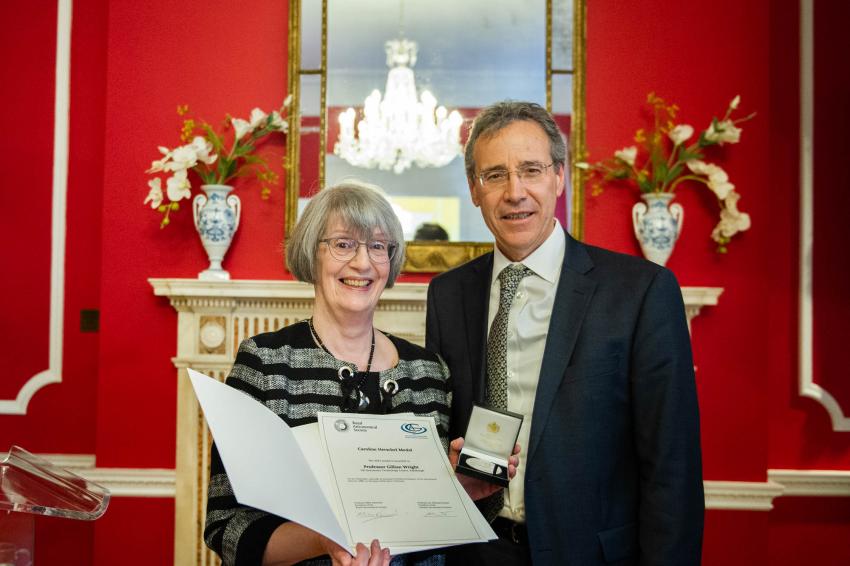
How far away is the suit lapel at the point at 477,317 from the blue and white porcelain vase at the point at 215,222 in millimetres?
1450

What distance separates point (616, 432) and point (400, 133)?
1899 millimetres

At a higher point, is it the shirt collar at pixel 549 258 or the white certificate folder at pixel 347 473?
the shirt collar at pixel 549 258

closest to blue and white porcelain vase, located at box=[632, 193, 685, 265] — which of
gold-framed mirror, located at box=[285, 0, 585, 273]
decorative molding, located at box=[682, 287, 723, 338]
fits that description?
decorative molding, located at box=[682, 287, 723, 338]

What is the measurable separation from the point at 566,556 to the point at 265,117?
2.16 m

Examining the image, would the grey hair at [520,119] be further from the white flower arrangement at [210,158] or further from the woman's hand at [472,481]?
the white flower arrangement at [210,158]

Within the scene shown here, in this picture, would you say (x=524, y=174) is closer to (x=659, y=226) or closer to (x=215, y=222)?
(x=659, y=226)

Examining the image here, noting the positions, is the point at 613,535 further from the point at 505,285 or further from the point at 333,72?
the point at 333,72

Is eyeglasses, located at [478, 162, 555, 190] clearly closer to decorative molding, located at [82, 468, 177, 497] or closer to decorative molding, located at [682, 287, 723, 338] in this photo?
decorative molding, located at [682, 287, 723, 338]

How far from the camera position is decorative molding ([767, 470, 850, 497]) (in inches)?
124

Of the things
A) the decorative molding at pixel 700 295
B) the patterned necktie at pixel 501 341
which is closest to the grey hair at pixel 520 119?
the patterned necktie at pixel 501 341

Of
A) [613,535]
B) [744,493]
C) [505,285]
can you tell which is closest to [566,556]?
[613,535]

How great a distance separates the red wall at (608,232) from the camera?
3.03 meters

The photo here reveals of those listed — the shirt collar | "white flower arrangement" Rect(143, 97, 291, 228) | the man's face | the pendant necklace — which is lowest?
the pendant necklace
